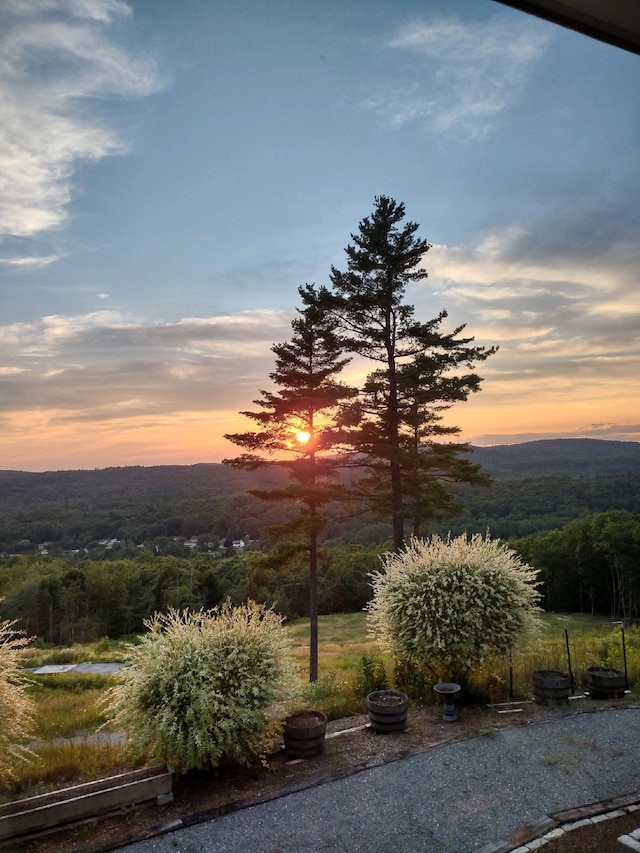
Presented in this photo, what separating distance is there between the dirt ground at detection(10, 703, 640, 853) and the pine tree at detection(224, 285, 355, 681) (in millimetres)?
7028

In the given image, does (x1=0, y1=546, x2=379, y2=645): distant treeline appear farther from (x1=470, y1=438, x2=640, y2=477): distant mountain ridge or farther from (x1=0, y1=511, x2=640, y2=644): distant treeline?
(x1=470, y1=438, x2=640, y2=477): distant mountain ridge

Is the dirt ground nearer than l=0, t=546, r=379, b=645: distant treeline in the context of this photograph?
Yes

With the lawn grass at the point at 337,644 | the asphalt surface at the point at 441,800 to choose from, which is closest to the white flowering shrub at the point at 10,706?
the asphalt surface at the point at 441,800

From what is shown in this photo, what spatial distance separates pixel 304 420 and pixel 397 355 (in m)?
3.70

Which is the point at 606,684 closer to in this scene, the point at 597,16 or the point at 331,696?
the point at 331,696

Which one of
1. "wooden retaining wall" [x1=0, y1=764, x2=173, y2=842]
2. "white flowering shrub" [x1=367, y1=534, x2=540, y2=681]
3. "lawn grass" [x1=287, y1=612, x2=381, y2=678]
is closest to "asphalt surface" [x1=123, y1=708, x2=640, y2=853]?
"wooden retaining wall" [x1=0, y1=764, x2=173, y2=842]

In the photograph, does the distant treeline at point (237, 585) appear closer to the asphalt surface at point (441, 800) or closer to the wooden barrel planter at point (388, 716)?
the wooden barrel planter at point (388, 716)

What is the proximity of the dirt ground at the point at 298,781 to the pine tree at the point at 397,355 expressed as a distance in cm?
790

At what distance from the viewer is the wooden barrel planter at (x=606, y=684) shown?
9.14m

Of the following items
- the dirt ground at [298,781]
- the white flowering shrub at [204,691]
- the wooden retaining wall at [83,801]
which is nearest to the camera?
the dirt ground at [298,781]

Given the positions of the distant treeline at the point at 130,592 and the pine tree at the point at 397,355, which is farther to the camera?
the distant treeline at the point at 130,592

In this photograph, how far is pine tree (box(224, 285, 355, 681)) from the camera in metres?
15.4

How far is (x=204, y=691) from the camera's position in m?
6.27

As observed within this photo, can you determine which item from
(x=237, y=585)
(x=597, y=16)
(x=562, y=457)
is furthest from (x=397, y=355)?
(x=562, y=457)
